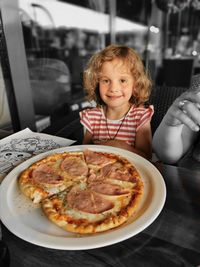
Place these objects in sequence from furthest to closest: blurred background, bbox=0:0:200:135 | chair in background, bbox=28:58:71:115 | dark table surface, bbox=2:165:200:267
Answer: chair in background, bbox=28:58:71:115
blurred background, bbox=0:0:200:135
dark table surface, bbox=2:165:200:267

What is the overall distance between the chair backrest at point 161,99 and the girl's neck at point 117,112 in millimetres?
233

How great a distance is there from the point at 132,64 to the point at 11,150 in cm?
54

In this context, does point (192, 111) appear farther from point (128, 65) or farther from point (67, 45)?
point (67, 45)

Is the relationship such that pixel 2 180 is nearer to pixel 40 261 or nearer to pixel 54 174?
pixel 54 174

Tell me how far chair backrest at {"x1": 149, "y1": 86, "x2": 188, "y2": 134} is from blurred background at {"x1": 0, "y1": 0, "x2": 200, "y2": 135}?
0.14 metres

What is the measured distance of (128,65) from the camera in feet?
3.08

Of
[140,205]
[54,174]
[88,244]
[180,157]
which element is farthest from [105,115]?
[88,244]

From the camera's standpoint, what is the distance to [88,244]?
0.43 m

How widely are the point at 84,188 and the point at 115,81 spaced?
45 centimetres

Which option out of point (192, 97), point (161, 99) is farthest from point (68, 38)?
point (192, 97)

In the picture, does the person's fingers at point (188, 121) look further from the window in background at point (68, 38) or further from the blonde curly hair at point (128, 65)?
the window in background at point (68, 38)

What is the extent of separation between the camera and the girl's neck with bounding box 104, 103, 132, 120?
1.06 meters

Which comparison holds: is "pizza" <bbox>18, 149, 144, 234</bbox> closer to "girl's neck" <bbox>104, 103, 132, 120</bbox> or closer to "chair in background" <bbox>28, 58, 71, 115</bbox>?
"girl's neck" <bbox>104, 103, 132, 120</bbox>

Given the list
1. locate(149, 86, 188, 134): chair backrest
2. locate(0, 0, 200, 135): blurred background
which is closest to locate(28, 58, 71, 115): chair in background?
locate(0, 0, 200, 135): blurred background
